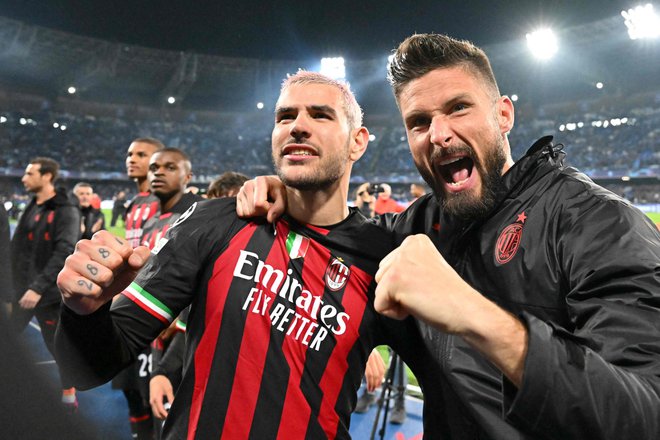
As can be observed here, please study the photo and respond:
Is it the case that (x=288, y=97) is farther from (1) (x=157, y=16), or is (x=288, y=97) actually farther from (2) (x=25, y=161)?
(2) (x=25, y=161)

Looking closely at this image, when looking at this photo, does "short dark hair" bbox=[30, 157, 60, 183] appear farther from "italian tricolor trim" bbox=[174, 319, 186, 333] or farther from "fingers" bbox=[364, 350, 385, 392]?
"fingers" bbox=[364, 350, 385, 392]

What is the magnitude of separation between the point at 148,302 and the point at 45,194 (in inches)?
181

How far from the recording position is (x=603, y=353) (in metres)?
0.95

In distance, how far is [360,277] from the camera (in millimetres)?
→ 1892

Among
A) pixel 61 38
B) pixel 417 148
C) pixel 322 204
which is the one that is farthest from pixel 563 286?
pixel 61 38

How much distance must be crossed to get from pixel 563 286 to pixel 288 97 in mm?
1398

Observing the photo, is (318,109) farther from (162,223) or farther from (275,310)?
(162,223)

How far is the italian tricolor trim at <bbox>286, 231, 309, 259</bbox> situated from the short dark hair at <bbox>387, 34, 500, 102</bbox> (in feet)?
2.51

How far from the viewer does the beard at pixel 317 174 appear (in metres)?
1.91

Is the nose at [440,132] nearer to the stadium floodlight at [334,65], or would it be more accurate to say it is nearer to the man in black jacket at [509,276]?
the man in black jacket at [509,276]

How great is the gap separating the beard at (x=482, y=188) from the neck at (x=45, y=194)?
5.14m

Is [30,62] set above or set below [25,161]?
above

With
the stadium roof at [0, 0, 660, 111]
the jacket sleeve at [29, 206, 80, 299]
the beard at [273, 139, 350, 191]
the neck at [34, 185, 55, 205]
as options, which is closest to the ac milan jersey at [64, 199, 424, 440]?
the beard at [273, 139, 350, 191]

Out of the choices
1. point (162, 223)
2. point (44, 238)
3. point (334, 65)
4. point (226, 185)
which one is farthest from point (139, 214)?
point (334, 65)
